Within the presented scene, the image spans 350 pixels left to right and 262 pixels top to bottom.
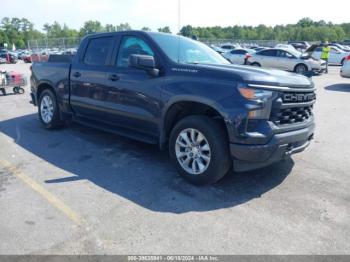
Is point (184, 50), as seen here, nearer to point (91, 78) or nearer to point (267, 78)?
point (267, 78)

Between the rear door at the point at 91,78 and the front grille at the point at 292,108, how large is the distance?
8.94ft

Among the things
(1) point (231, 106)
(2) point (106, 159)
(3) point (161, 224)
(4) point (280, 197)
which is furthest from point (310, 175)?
(2) point (106, 159)

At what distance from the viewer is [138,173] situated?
14.9 ft

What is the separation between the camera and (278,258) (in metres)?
2.78

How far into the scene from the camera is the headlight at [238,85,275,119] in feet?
11.8

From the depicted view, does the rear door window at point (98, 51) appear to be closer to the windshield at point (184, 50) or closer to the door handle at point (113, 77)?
the door handle at point (113, 77)

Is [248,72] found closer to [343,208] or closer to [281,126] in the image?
[281,126]

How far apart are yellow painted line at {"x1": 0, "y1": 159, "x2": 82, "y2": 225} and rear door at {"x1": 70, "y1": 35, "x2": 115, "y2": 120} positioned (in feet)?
5.13

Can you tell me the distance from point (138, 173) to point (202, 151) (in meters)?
1.04

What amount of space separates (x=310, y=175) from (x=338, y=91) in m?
9.45

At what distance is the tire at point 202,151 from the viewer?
12.6 ft

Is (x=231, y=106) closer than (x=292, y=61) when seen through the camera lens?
Yes

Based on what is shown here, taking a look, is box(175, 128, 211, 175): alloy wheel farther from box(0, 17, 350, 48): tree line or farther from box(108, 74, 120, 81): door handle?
box(0, 17, 350, 48): tree line

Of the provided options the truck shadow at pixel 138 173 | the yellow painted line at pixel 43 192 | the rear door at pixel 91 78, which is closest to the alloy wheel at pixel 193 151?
the truck shadow at pixel 138 173
